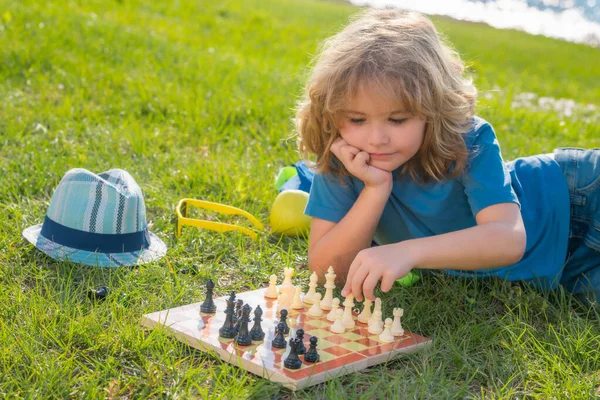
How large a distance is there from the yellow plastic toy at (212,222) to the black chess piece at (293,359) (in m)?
1.35

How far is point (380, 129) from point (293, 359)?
88 cm

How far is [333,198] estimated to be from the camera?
2.91 meters

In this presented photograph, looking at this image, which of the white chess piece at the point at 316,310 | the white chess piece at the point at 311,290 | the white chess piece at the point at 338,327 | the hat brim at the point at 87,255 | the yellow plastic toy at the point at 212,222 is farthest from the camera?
the yellow plastic toy at the point at 212,222

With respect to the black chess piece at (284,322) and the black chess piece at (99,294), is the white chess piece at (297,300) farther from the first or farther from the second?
the black chess piece at (99,294)

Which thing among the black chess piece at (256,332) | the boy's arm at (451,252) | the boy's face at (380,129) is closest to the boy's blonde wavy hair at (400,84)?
the boy's face at (380,129)

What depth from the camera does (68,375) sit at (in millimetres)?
2064

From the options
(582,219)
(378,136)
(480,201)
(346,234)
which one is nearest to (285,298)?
(346,234)

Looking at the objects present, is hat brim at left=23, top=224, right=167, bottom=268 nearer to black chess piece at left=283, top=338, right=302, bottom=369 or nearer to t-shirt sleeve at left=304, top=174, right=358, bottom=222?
t-shirt sleeve at left=304, top=174, right=358, bottom=222

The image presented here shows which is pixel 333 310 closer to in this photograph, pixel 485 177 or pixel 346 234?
pixel 346 234

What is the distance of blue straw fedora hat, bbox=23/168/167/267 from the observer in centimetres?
292

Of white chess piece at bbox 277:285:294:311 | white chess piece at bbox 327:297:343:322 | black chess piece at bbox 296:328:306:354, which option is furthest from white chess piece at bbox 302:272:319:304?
black chess piece at bbox 296:328:306:354

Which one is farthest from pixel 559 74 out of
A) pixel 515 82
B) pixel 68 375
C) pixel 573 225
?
pixel 68 375

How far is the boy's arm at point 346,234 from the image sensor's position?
8.99 ft

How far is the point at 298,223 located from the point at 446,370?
1.35 metres
